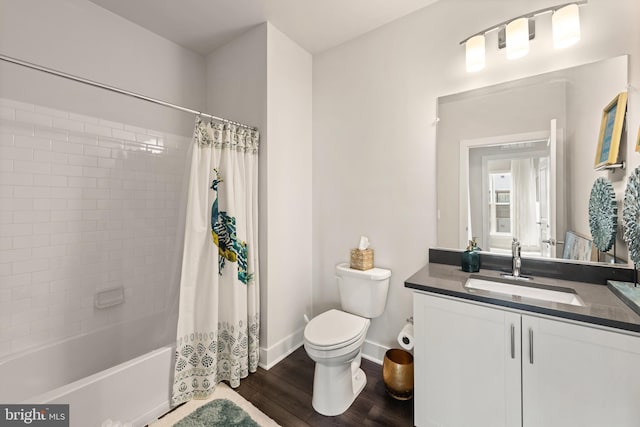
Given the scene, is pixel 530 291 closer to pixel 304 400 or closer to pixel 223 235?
pixel 304 400

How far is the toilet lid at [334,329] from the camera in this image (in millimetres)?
1561

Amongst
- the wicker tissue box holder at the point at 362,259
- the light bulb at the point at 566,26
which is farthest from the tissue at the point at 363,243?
the light bulb at the point at 566,26

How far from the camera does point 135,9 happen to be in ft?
6.49

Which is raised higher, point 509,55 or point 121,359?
point 509,55

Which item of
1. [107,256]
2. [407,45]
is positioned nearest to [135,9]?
[107,256]

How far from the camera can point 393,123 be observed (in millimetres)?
2031

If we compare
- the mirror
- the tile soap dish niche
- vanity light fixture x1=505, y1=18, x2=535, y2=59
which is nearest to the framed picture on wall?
the mirror

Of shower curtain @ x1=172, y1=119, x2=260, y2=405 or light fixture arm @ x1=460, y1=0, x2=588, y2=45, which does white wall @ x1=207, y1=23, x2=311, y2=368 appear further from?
light fixture arm @ x1=460, y1=0, x2=588, y2=45

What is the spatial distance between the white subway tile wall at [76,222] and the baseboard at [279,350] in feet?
2.77

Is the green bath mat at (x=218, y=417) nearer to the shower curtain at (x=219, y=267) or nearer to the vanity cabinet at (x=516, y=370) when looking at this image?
the shower curtain at (x=219, y=267)

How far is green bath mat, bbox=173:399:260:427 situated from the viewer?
1483mm

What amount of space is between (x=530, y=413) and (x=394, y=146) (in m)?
1.67

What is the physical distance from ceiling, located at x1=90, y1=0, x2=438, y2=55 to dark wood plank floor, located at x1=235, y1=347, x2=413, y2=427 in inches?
105

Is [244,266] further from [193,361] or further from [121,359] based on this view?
[121,359]
